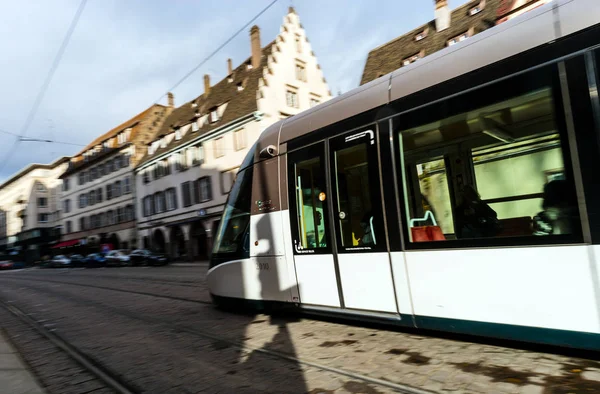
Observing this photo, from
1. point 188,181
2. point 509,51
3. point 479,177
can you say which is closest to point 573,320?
point 479,177

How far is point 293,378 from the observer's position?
387cm

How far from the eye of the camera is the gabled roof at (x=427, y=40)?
21.2 meters

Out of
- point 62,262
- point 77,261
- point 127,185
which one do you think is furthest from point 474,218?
point 62,262

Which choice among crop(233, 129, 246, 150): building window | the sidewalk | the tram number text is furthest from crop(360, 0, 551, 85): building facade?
the sidewalk

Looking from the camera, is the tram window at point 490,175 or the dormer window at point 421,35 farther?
the dormer window at point 421,35

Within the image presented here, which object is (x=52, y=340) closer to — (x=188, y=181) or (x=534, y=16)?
(x=534, y=16)

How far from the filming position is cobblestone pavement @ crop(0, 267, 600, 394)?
345 cm

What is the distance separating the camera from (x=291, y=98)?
31.1 m

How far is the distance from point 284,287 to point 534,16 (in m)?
4.31

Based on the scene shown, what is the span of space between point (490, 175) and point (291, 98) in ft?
Answer: 91.9

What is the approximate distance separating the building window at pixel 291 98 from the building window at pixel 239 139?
14.4 ft

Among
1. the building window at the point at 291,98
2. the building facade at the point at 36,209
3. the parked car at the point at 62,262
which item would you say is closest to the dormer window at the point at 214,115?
the building window at the point at 291,98

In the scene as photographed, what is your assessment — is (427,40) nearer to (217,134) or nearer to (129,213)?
(217,134)

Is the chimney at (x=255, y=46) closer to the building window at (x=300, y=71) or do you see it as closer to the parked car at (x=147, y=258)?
the building window at (x=300, y=71)
